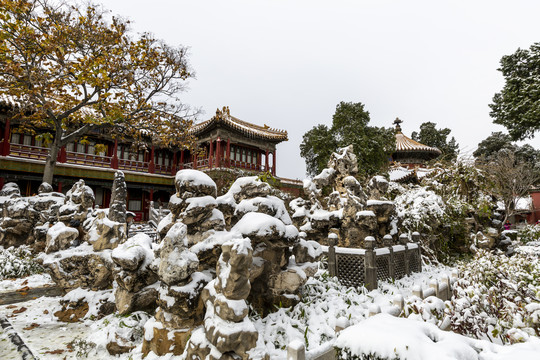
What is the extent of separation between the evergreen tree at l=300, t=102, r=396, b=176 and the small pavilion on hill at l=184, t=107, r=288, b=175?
6.58 m

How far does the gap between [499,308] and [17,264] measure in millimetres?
10728

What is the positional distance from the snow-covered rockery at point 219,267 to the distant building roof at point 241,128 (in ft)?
53.6

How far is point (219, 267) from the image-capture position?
3572mm

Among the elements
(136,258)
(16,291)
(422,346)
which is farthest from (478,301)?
(16,291)

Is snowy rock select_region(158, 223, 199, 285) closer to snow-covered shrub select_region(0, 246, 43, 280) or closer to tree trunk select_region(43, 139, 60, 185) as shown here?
snow-covered shrub select_region(0, 246, 43, 280)

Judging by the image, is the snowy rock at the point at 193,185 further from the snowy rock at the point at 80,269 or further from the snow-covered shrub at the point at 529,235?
the snow-covered shrub at the point at 529,235

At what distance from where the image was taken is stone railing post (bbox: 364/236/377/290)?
22.0ft

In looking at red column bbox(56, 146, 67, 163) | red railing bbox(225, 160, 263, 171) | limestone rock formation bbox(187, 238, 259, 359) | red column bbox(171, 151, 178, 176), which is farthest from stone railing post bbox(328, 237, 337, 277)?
red column bbox(171, 151, 178, 176)

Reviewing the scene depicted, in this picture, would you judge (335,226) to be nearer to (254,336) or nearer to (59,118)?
(254,336)

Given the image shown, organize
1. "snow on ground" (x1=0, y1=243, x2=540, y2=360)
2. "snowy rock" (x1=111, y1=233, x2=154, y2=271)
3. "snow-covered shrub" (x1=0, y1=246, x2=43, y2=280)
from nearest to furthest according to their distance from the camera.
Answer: "snow on ground" (x1=0, y1=243, x2=540, y2=360)
"snowy rock" (x1=111, y1=233, x2=154, y2=271)
"snow-covered shrub" (x1=0, y1=246, x2=43, y2=280)

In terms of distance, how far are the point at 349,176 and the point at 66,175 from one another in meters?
17.3

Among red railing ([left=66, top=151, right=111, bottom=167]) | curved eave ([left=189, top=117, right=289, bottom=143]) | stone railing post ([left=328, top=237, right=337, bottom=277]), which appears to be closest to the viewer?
stone railing post ([left=328, top=237, right=337, bottom=277])

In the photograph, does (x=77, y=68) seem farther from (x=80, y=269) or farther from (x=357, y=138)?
(x=357, y=138)

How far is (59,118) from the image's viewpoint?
1055cm
